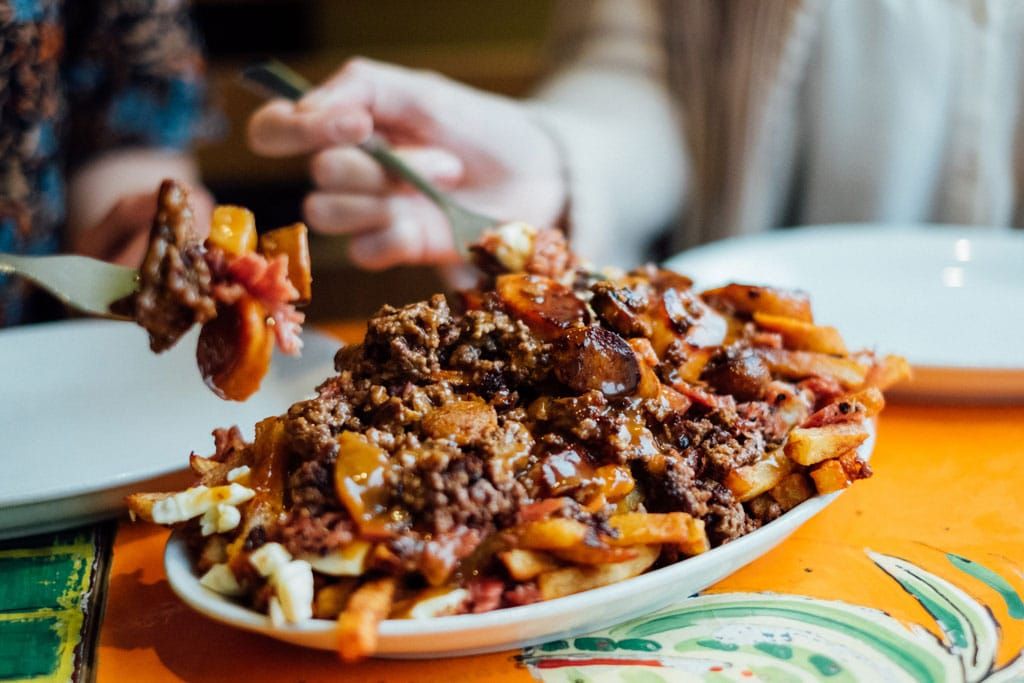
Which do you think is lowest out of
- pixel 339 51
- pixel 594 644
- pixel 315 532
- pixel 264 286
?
pixel 339 51

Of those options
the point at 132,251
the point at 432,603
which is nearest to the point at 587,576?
the point at 432,603

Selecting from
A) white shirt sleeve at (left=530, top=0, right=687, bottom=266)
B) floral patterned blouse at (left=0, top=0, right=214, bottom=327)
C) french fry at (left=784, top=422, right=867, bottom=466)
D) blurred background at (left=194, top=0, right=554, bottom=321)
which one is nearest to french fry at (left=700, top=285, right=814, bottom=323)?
french fry at (left=784, top=422, right=867, bottom=466)

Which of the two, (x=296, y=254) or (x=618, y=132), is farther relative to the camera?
(x=618, y=132)

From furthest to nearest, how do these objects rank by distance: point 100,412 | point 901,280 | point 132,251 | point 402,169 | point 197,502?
point 901,280, point 132,251, point 402,169, point 100,412, point 197,502

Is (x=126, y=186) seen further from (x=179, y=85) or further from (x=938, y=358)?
(x=938, y=358)

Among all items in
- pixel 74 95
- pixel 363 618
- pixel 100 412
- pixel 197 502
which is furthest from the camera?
pixel 74 95

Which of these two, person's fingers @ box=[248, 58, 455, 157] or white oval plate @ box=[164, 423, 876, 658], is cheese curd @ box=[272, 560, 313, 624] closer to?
white oval plate @ box=[164, 423, 876, 658]

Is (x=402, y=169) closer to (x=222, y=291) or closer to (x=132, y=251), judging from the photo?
(x=132, y=251)
